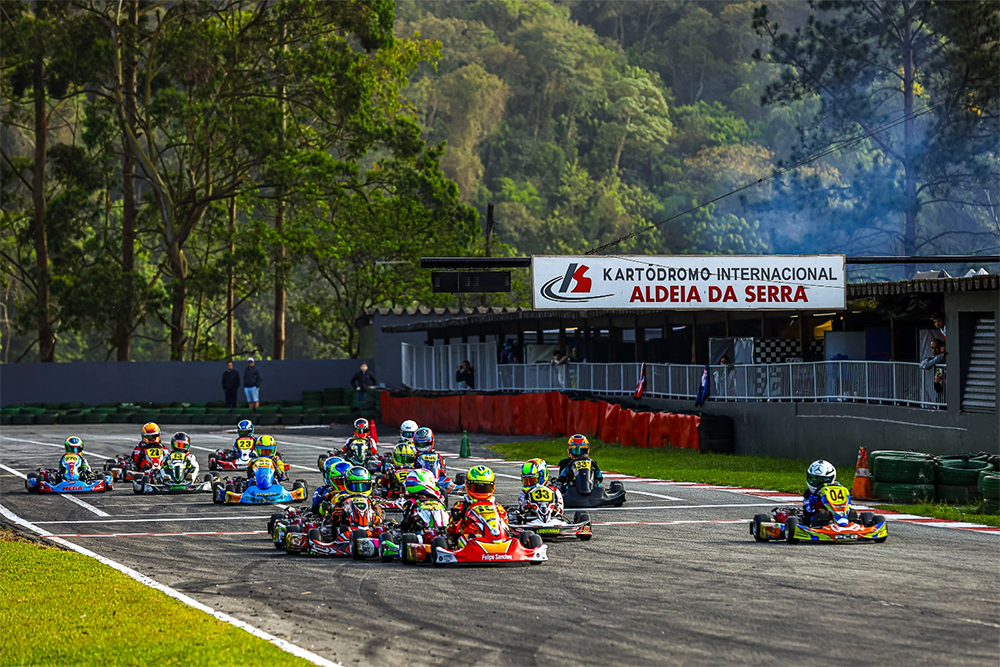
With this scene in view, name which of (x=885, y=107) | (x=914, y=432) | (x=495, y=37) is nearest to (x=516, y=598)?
(x=914, y=432)

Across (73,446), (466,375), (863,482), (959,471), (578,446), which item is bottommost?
(863,482)

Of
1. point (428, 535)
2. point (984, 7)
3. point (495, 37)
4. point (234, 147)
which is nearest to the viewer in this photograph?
point (428, 535)

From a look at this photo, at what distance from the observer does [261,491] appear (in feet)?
74.1

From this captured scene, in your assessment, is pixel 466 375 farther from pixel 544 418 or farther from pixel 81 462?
pixel 81 462

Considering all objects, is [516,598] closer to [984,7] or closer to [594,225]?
[984,7]

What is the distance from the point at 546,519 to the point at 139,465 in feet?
37.5

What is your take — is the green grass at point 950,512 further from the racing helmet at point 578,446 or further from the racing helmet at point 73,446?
the racing helmet at point 73,446

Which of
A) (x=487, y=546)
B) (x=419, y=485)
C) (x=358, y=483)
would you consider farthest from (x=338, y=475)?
(x=487, y=546)

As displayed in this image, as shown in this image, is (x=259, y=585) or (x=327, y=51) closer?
(x=259, y=585)

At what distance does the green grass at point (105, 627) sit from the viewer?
397 inches

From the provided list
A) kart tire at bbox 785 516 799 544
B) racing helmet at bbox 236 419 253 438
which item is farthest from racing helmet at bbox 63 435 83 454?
kart tire at bbox 785 516 799 544

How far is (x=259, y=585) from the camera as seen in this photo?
13.8m

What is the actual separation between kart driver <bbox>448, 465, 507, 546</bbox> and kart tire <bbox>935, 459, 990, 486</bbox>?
834 centimetres

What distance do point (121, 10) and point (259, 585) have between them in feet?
186
